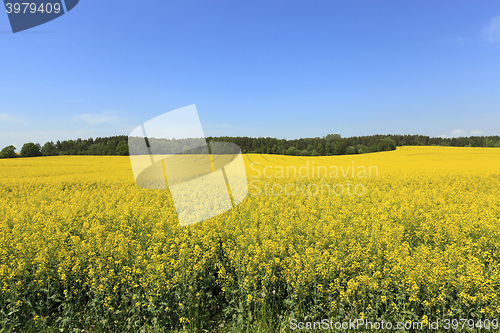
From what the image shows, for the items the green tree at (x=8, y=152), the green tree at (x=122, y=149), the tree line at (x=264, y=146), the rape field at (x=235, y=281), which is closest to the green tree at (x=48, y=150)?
the tree line at (x=264, y=146)

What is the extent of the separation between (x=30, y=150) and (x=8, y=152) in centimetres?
451

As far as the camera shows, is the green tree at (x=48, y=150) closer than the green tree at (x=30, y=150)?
No

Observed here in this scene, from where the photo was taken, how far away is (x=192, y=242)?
5.46 m

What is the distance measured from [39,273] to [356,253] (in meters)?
6.74

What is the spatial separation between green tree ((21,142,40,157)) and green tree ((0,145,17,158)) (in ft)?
6.30

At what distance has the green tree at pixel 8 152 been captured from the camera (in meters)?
58.4

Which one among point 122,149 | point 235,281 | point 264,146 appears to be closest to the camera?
point 235,281

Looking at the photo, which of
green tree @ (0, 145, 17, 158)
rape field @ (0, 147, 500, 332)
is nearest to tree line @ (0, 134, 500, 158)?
green tree @ (0, 145, 17, 158)

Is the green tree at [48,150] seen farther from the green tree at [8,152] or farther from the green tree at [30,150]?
the green tree at [8,152]

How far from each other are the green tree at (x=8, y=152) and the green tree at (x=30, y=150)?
1.92 meters

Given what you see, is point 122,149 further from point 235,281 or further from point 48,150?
point 235,281

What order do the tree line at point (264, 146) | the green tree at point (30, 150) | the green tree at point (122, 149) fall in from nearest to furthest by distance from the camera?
the green tree at point (122, 149), the tree line at point (264, 146), the green tree at point (30, 150)

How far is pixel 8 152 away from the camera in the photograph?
59.2 meters

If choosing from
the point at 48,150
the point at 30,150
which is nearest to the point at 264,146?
the point at 48,150
